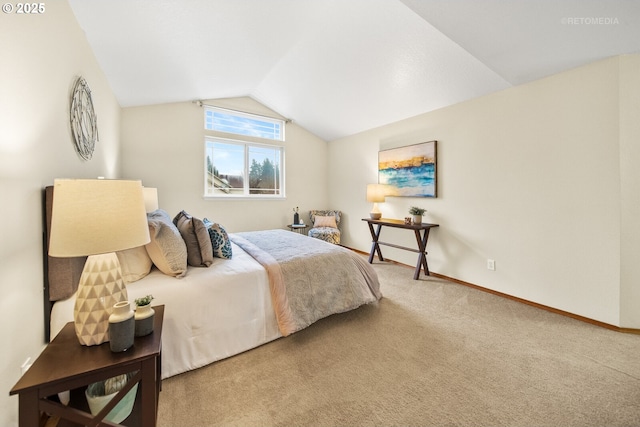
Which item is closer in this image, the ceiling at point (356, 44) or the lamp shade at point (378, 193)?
the ceiling at point (356, 44)

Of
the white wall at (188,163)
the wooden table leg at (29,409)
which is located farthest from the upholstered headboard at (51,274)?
the white wall at (188,163)

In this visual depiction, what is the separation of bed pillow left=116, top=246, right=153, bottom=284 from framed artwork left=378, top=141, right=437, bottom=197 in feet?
11.3

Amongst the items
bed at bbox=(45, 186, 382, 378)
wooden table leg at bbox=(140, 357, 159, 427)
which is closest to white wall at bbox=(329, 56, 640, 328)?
bed at bbox=(45, 186, 382, 378)

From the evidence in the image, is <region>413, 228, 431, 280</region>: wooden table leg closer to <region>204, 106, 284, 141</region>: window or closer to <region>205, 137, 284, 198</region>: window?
<region>205, 137, 284, 198</region>: window

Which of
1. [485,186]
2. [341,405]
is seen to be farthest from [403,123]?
[341,405]

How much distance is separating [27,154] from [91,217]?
656mm

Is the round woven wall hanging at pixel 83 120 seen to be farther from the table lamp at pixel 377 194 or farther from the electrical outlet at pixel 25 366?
the table lamp at pixel 377 194

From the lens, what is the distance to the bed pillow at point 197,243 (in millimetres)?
1927

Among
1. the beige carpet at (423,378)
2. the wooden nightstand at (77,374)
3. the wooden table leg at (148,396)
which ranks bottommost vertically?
the beige carpet at (423,378)

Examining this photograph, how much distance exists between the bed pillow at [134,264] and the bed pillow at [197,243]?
29cm

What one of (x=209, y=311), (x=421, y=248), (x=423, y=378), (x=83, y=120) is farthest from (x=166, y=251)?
(x=421, y=248)

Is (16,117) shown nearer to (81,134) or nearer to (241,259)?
(81,134)

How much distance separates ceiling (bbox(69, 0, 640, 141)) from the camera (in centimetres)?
196

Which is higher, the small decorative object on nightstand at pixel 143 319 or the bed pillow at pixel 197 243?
the bed pillow at pixel 197 243
